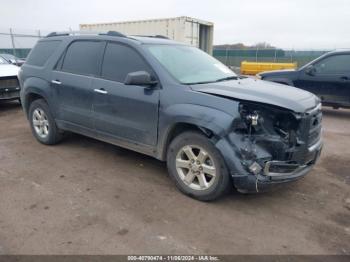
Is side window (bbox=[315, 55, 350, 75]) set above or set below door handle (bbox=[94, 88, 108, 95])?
above

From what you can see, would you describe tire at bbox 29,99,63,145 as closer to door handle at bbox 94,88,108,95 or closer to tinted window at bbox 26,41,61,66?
tinted window at bbox 26,41,61,66

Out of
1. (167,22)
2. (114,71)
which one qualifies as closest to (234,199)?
(114,71)

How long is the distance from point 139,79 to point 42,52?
8.63 feet

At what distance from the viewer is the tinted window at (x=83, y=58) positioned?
478cm

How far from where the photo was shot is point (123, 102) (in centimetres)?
434

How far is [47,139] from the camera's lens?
223 inches

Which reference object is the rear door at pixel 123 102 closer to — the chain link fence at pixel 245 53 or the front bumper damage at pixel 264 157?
the front bumper damage at pixel 264 157

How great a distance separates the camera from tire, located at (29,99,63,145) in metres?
5.52

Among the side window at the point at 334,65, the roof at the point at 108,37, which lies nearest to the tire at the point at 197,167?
the roof at the point at 108,37

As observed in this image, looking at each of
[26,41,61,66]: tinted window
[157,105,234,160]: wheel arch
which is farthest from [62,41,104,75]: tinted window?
[157,105,234,160]: wheel arch

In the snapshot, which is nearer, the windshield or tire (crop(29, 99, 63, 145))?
the windshield

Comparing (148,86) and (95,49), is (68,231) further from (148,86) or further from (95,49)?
(95,49)

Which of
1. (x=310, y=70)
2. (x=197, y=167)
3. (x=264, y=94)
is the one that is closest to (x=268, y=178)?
(x=197, y=167)

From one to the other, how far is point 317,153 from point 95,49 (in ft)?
10.9
